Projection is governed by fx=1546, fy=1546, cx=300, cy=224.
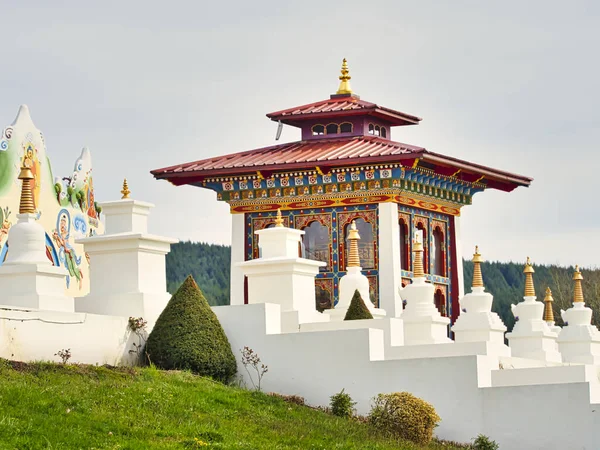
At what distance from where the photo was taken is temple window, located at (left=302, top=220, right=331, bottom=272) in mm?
36562

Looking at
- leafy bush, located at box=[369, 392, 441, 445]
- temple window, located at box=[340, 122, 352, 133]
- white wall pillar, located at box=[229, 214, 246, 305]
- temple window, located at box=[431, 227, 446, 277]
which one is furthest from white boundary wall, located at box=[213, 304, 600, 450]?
temple window, located at box=[340, 122, 352, 133]

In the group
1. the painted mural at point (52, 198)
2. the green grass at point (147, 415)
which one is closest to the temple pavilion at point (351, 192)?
the painted mural at point (52, 198)

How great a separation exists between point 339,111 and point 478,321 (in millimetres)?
8080

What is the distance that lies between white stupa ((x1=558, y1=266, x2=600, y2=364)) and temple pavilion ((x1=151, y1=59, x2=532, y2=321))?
2842mm

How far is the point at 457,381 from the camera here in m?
26.6

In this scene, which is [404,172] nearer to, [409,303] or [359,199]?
[359,199]

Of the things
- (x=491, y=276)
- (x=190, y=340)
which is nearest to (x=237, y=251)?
(x=190, y=340)

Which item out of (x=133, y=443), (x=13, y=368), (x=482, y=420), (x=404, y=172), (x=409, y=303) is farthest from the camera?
(x=404, y=172)

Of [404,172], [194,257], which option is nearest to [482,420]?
[404,172]

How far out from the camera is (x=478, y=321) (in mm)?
32500

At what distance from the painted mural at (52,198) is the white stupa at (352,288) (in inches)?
220

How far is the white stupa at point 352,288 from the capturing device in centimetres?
3156

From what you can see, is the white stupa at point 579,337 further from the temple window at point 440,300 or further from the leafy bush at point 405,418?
the leafy bush at point 405,418

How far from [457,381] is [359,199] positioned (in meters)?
10.4
